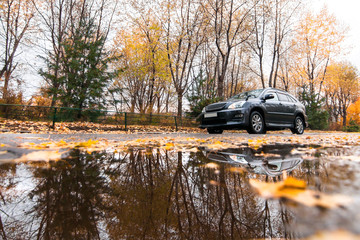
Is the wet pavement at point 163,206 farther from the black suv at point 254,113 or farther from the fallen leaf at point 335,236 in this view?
the black suv at point 254,113

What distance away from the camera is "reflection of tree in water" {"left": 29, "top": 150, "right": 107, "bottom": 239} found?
72 centimetres

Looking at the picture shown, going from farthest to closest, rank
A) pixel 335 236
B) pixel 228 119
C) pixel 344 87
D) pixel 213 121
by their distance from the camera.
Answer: pixel 344 87 < pixel 213 121 < pixel 228 119 < pixel 335 236

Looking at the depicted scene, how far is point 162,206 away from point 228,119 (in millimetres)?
6353

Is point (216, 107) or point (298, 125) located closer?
point (216, 107)

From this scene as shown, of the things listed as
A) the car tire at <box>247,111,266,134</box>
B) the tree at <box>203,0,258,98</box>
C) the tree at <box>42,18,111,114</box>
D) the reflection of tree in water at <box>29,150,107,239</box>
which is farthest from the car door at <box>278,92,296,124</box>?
the tree at <box>42,18,111,114</box>

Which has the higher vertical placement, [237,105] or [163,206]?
[237,105]

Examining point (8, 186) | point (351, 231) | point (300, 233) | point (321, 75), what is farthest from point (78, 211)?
point (321, 75)

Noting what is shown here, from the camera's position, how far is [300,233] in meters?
0.66

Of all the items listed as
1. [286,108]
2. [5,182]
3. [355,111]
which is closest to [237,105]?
[286,108]

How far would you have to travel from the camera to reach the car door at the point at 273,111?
7.68 metres

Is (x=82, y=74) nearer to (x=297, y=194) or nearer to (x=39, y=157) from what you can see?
(x=39, y=157)

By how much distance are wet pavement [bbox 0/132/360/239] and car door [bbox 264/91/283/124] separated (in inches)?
255

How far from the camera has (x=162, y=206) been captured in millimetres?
971

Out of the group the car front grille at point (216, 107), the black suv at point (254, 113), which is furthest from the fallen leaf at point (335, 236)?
the car front grille at point (216, 107)
